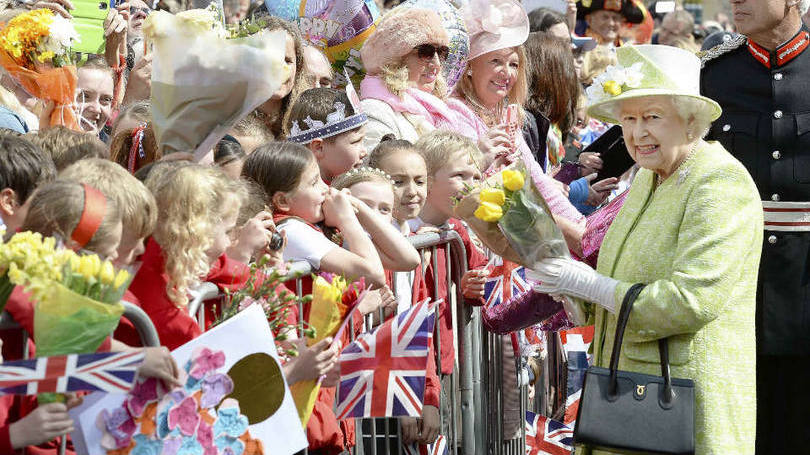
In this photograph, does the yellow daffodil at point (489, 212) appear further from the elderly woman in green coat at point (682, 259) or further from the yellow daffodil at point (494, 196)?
the elderly woman in green coat at point (682, 259)

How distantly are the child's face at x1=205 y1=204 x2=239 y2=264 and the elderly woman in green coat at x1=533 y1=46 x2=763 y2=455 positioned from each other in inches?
44.0

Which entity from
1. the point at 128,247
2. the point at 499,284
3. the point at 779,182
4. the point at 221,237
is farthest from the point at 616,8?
the point at 128,247

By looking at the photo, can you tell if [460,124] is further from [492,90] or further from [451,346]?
[451,346]

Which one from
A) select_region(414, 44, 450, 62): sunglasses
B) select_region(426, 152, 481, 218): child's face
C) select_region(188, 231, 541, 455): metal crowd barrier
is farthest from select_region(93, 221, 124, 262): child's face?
select_region(414, 44, 450, 62): sunglasses

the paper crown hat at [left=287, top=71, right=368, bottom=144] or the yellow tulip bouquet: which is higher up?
the paper crown hat at [left=287, top=71, right=368, bottom=144]

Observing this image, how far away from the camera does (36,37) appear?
5.17 meters

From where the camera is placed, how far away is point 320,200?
15.7 ft

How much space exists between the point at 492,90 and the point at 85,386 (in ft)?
15.4

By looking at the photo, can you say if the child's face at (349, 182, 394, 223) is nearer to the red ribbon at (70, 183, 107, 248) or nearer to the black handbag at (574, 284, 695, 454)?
the black handbag at (574, 284, 695, 454)

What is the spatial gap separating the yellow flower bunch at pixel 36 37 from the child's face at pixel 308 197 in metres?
1.21

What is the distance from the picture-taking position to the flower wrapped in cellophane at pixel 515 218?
14.1 ft

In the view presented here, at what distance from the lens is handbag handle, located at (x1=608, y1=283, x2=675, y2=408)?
4160 millimetres

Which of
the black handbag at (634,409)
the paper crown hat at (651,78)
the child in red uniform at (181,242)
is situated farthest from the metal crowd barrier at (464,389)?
the child in red uniform at (181,242)

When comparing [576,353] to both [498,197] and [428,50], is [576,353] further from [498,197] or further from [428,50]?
[498,197]
